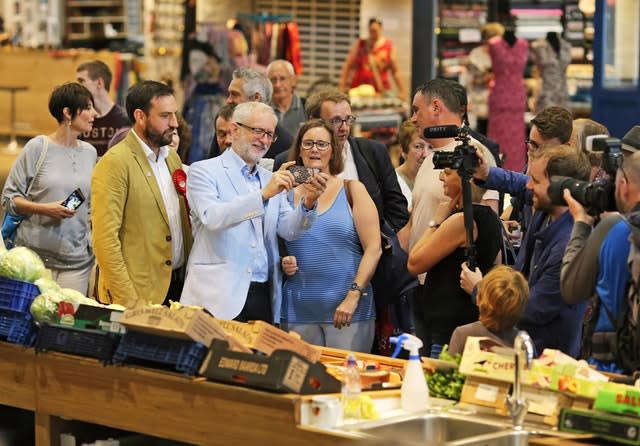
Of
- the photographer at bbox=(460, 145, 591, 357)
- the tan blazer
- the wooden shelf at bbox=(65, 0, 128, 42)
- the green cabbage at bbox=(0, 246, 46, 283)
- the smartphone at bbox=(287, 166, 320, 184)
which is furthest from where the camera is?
the wooden shelf at bbox=(65, 0, 128, 42)

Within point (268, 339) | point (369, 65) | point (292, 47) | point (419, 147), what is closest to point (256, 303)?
point (268, 339)

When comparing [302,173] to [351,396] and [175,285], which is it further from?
[351,396]

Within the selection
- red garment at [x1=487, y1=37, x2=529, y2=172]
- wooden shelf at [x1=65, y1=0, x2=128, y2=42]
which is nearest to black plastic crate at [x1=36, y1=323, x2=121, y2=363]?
red garment at [x1=487, y1=37, x2=529, y2=172]

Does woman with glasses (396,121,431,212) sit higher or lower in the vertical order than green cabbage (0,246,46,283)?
higher

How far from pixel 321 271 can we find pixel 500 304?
4.77 feet

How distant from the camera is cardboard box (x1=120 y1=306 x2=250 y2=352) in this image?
470 centimetres

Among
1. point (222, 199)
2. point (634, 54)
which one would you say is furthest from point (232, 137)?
point (634, 54)

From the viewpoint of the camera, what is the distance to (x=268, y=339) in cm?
478

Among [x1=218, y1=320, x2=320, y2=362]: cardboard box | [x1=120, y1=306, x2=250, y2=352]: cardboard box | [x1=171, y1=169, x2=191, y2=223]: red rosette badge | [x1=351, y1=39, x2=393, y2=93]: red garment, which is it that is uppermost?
[x1=351, y1=39, x2=393, y2=93]: red garment

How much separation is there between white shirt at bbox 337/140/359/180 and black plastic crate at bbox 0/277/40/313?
1.79 metres

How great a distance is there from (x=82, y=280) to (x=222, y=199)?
1.66 metres

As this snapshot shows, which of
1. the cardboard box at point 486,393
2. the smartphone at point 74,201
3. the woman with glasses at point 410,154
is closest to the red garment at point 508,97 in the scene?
the woman with glasses at point 410,154

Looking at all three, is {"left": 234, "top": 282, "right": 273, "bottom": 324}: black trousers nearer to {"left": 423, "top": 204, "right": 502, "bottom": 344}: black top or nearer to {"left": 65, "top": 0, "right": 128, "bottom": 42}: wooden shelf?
{"left": 423, "top": 204, "right": 502, "bottom": 344}: black top

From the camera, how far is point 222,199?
5781 millimetres
